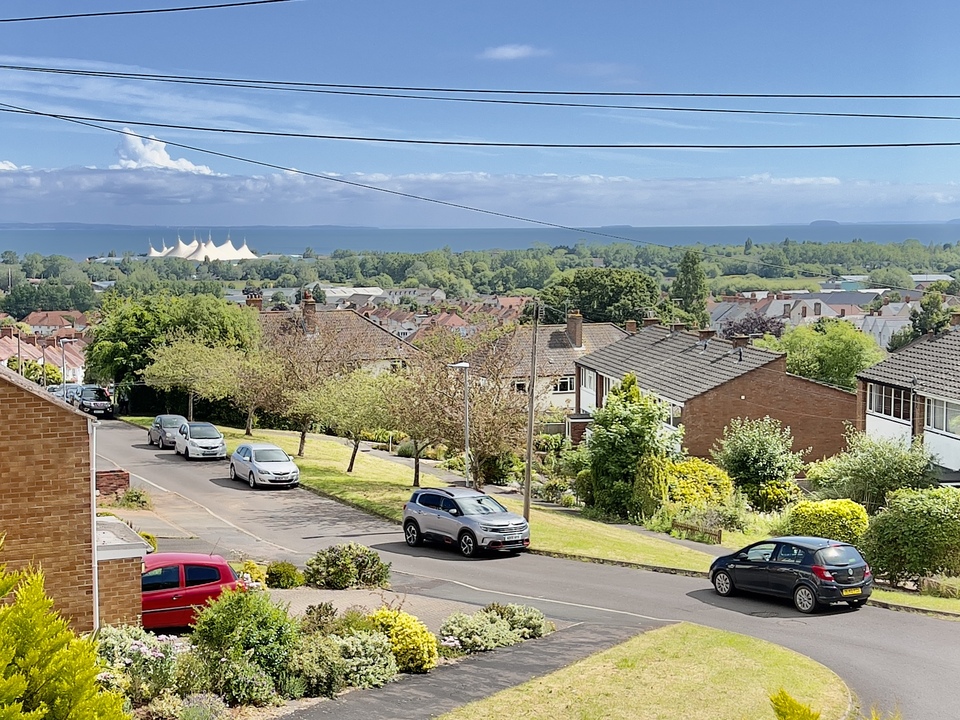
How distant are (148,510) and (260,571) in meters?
11.7

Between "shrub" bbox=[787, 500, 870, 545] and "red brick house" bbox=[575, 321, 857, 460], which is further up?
"red brick house" bbox=[575, 321, 857, 460]

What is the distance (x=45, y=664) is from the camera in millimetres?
7906

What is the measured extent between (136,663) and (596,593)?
38.6ft

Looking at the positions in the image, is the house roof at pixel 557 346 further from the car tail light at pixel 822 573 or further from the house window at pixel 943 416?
the car tail light at pixel 822 573

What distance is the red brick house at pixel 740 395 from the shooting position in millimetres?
44406

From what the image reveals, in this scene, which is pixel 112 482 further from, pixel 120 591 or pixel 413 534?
pixel 120 591

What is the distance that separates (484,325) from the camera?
54.0 metres

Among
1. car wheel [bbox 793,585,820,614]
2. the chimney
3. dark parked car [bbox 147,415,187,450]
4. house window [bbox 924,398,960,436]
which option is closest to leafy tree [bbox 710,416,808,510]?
house window [bbox 924,398,960,436]

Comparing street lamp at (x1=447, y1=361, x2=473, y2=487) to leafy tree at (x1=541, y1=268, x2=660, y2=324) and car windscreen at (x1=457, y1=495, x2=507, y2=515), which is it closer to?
car windscreen at (x1=457, y1=495, x2=507, y2=515)

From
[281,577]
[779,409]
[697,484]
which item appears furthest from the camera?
[779,409]

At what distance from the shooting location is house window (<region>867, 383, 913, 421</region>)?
3897cm

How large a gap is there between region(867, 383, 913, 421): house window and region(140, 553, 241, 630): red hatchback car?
1143 inches

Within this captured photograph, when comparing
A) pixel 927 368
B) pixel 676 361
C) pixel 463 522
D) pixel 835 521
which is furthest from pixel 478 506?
pixel 676 361

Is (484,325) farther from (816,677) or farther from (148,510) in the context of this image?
(816,677)
